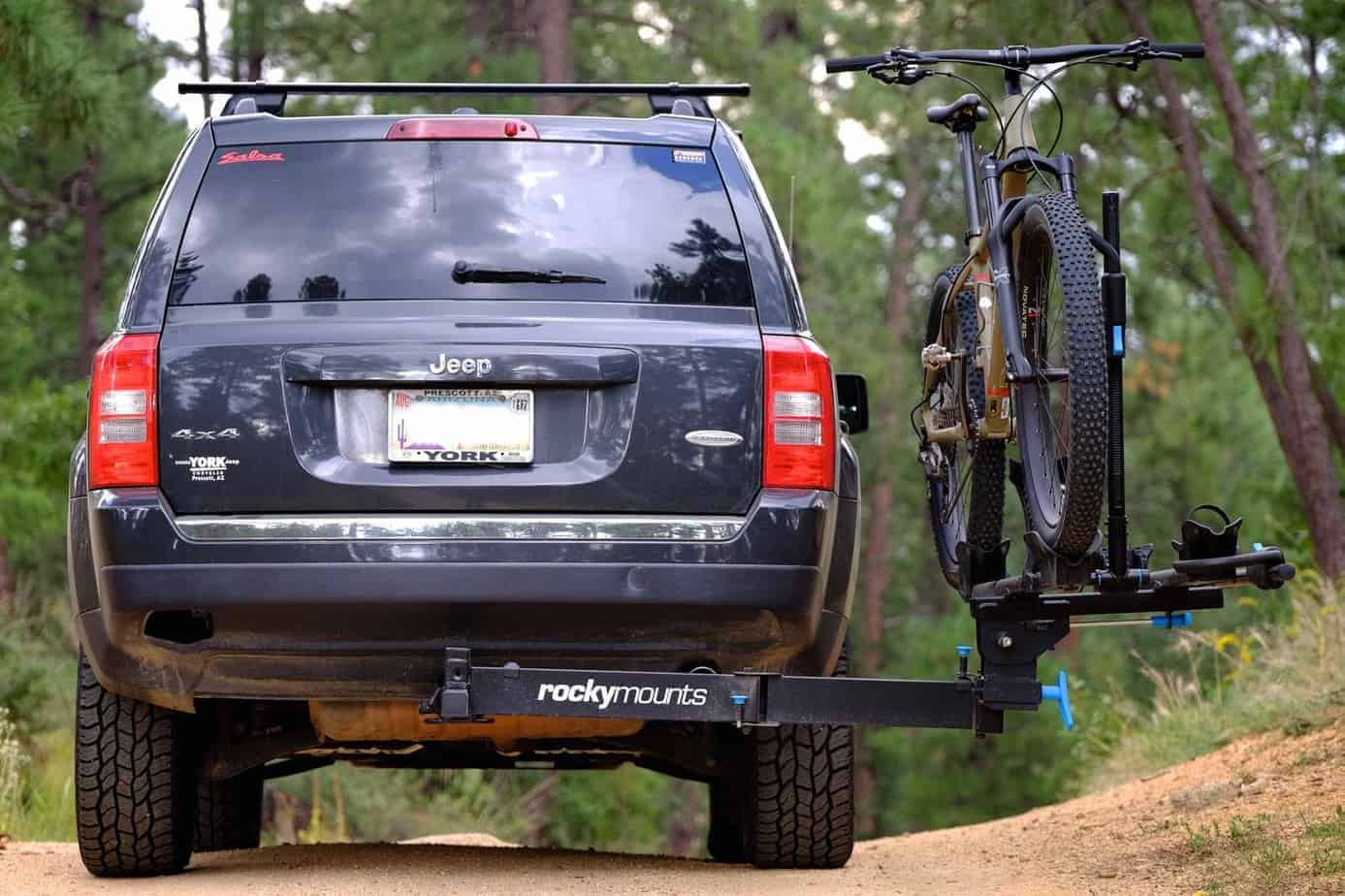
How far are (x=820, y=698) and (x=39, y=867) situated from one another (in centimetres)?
285

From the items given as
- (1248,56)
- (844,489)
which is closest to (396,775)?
(1248,56)

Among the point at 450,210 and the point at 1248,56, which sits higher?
the point at 1248,56

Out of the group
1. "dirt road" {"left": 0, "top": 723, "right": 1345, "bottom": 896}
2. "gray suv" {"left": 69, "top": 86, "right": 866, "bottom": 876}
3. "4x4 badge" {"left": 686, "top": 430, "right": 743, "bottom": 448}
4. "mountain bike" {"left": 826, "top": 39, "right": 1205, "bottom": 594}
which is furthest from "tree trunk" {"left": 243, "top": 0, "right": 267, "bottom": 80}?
"4x4 badge" {"left": 686, "top": 430, "right": 743, "bottom": 448}

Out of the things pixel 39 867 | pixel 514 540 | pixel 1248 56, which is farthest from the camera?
pixel 1248 56

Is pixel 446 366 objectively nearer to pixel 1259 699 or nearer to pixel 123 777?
pixel 123 777

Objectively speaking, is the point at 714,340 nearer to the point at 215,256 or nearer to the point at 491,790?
the point at 215,256

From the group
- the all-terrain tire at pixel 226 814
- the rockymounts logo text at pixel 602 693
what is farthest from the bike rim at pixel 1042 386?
the all-terrain tire at pixel 226 814

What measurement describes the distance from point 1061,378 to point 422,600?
187 cm

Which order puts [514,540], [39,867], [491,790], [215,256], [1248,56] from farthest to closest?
1. [491,790]
2. [1248,56]
3. [39,867]
4. [215,256]
5. [514,540]

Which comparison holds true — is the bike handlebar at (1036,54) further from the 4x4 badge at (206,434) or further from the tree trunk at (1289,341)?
the tree trunk at (1289,341)

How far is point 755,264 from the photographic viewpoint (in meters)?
5.56

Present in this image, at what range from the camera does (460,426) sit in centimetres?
522

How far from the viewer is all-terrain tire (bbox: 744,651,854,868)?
6.14m

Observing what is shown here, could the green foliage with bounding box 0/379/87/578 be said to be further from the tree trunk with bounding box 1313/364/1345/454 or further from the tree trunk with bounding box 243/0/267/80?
the tree trunk with bounding box 243/0/267/80
